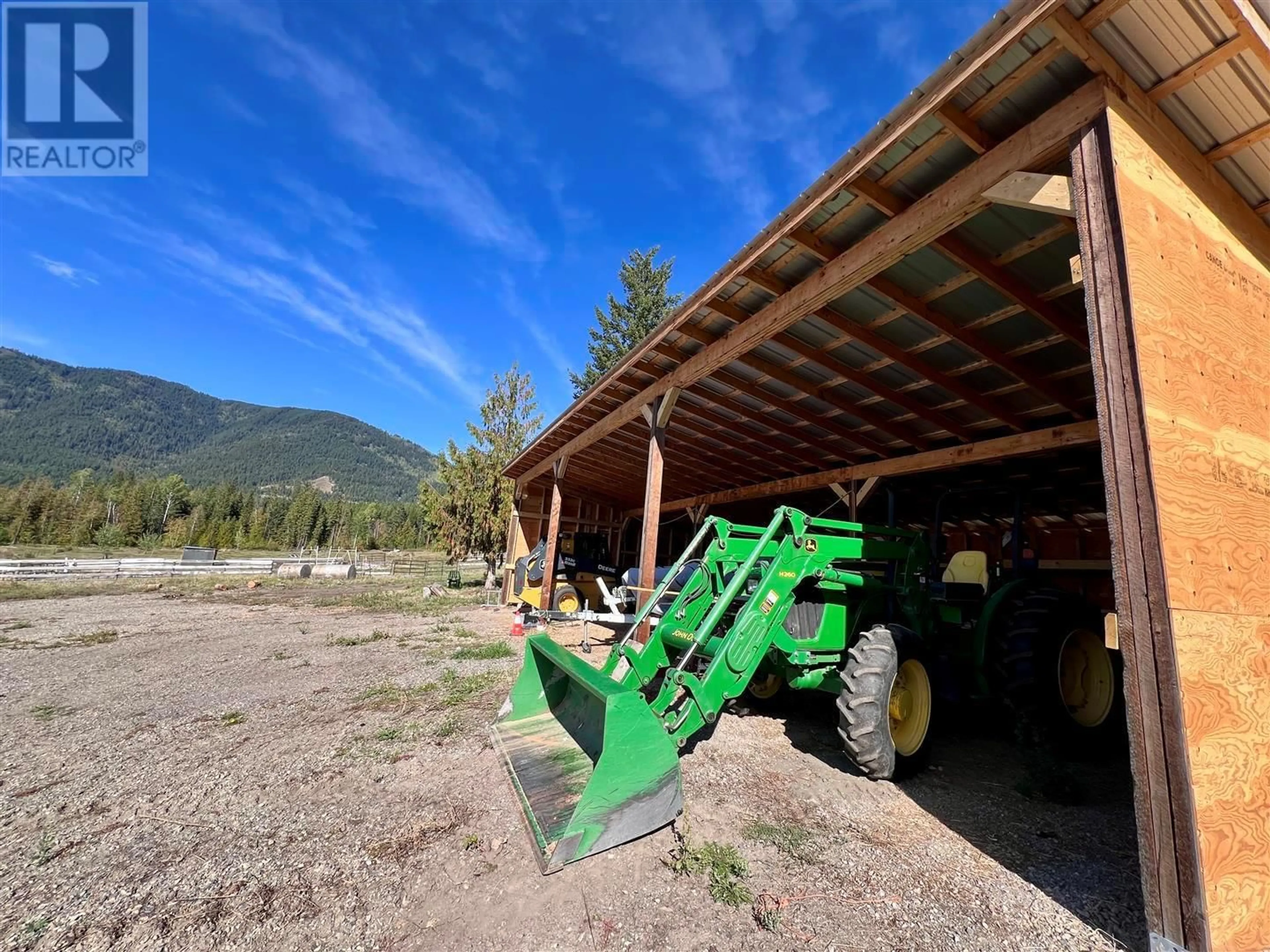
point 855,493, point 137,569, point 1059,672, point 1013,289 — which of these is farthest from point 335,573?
point 1013,289

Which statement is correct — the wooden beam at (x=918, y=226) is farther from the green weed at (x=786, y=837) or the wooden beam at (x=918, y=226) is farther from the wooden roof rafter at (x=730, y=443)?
the green weed at (x=786, y=837)

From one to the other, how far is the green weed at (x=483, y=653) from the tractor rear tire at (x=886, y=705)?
4.93 metres

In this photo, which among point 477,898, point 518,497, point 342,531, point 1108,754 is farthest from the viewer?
point 342,531

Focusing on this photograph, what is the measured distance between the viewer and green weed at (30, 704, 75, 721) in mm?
4508

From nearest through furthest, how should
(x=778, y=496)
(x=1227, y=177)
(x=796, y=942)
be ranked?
1. (x=796, y=942)
2. (x=1227, y=177)
3. (x=778, y=496)

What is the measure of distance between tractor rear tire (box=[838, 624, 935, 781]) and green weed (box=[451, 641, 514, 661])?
4.93m

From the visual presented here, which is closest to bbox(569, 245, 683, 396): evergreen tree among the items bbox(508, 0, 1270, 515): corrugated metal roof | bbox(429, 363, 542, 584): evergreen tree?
bbox(429, 363, 542, 584): evergreen tree

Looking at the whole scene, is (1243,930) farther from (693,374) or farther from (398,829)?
(693,374)

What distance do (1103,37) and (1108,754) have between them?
4836 millimetres

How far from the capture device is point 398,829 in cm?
281

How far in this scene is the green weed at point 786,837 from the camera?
2.69 meters

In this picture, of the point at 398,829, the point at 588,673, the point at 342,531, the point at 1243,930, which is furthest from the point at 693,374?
→ the point at 342,531

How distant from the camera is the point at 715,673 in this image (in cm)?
313

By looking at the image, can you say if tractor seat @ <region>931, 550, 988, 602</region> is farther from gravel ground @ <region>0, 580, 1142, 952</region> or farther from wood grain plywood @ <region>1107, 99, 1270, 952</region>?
wood grain plywood @ <region>1107, 99, 1270, 952</region>
